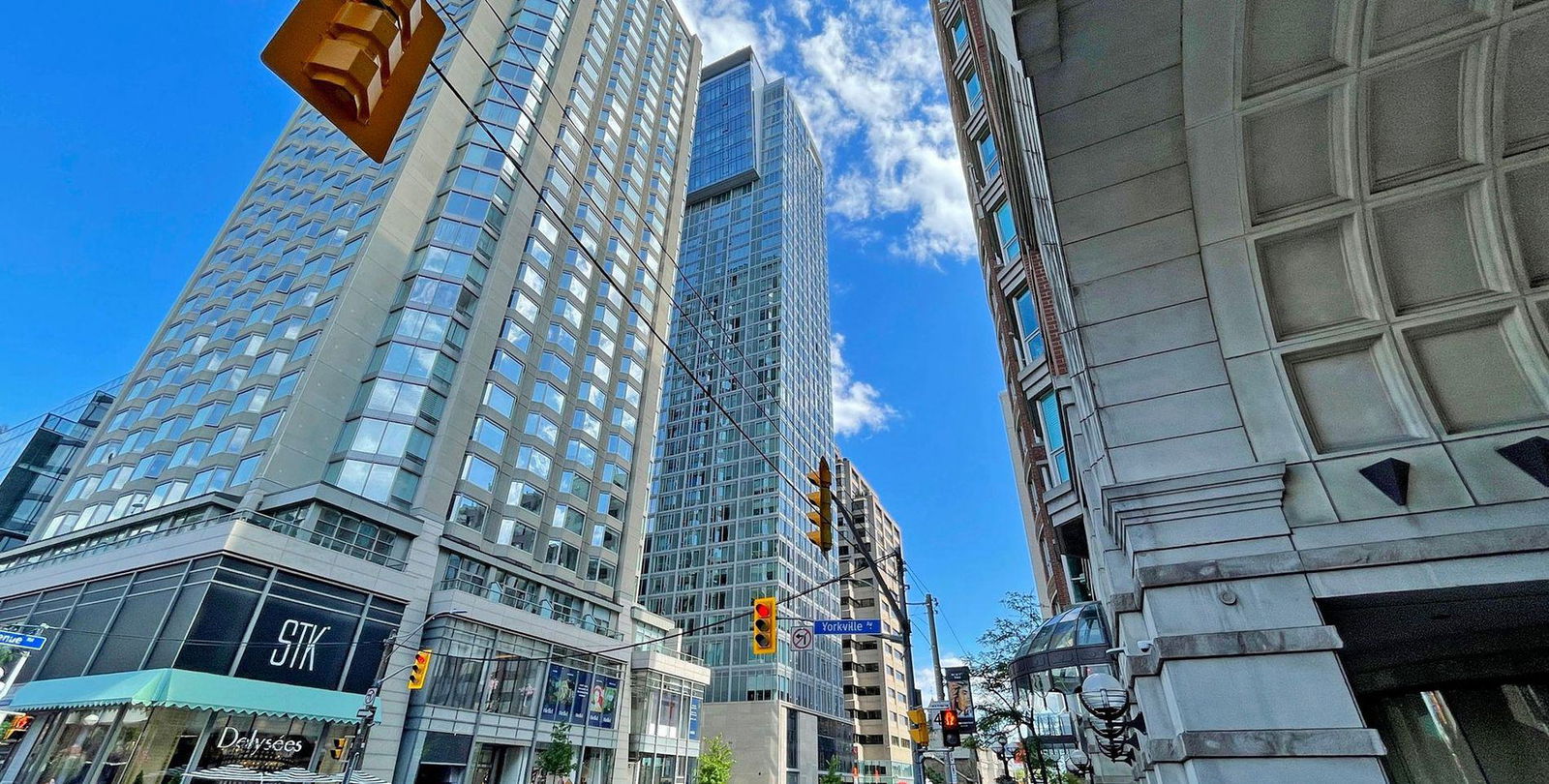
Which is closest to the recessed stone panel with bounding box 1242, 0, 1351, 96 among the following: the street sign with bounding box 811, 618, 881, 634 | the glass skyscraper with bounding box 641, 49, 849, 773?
the street sign with bounding box 811, 618, 881, 634

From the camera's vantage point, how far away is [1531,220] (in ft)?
21.7

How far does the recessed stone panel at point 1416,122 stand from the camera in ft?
21.5

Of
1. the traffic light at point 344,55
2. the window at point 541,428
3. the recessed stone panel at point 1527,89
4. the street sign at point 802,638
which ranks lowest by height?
the traffic light at point 344,55

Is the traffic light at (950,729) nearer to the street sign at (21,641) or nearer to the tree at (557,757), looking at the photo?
the street sign at (21,641)

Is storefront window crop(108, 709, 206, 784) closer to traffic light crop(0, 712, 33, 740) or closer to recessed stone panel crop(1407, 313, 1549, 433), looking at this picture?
traffic light crop(0, 712, 33, 740)

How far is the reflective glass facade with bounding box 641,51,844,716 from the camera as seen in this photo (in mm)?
77000

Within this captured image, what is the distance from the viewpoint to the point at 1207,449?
763cm

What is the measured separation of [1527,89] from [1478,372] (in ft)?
8.92

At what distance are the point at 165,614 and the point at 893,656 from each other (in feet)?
279

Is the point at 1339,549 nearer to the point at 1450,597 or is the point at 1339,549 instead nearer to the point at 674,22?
the point at 1450,597

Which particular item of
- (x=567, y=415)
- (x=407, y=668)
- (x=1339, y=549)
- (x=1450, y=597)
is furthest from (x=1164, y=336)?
(x=567, y=415)

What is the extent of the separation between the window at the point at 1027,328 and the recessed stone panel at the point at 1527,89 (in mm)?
12433

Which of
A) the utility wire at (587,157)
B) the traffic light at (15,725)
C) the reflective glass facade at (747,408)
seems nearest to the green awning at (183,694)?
the traffic light at (15,725)

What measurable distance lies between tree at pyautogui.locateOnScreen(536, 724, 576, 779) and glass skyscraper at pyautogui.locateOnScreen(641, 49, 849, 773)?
23.9 m
